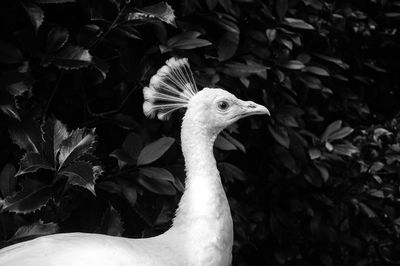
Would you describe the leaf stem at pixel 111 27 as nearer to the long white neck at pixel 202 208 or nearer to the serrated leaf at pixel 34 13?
the serrated leaf at pixel 34 13

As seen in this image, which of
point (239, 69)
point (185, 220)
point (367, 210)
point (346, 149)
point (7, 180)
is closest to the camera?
point (185, 220)

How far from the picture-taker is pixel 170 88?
193cm

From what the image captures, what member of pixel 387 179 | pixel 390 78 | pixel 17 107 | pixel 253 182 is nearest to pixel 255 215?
pixel 253 182

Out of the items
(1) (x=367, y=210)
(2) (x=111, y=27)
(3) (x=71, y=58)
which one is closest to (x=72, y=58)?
(3) (x=71, y=58)

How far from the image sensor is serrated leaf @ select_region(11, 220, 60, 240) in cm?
182

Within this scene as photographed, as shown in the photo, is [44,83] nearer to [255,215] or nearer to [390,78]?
[255,215]

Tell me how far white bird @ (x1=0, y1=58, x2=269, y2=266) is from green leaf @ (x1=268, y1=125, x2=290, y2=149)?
663mm

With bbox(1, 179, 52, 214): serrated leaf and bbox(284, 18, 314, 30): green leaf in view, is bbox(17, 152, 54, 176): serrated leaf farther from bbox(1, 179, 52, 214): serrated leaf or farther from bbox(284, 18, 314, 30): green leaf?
bbox(284, 18, 314, 30): green leaf

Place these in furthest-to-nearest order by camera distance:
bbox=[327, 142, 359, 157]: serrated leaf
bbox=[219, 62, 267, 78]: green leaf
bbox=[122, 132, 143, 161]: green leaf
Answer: bbox=[327, 142, 359, 157]: serrated leaf, bbox=[219, 62, 267, 78]: green leaf, bbox=[122, 132, 143, 161]: green leaf

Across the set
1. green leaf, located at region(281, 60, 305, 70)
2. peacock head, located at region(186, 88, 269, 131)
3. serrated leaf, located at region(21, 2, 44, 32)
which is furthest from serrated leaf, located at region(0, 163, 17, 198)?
green leaf, located at region(281, 60, 305, 70)

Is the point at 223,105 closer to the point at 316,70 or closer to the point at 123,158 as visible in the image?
the point at 123,158

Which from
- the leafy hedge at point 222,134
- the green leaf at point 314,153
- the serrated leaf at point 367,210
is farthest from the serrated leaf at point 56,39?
the serrated leaf at point 367,210

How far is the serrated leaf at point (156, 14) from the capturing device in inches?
74.6

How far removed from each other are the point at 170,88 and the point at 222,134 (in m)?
0.48
